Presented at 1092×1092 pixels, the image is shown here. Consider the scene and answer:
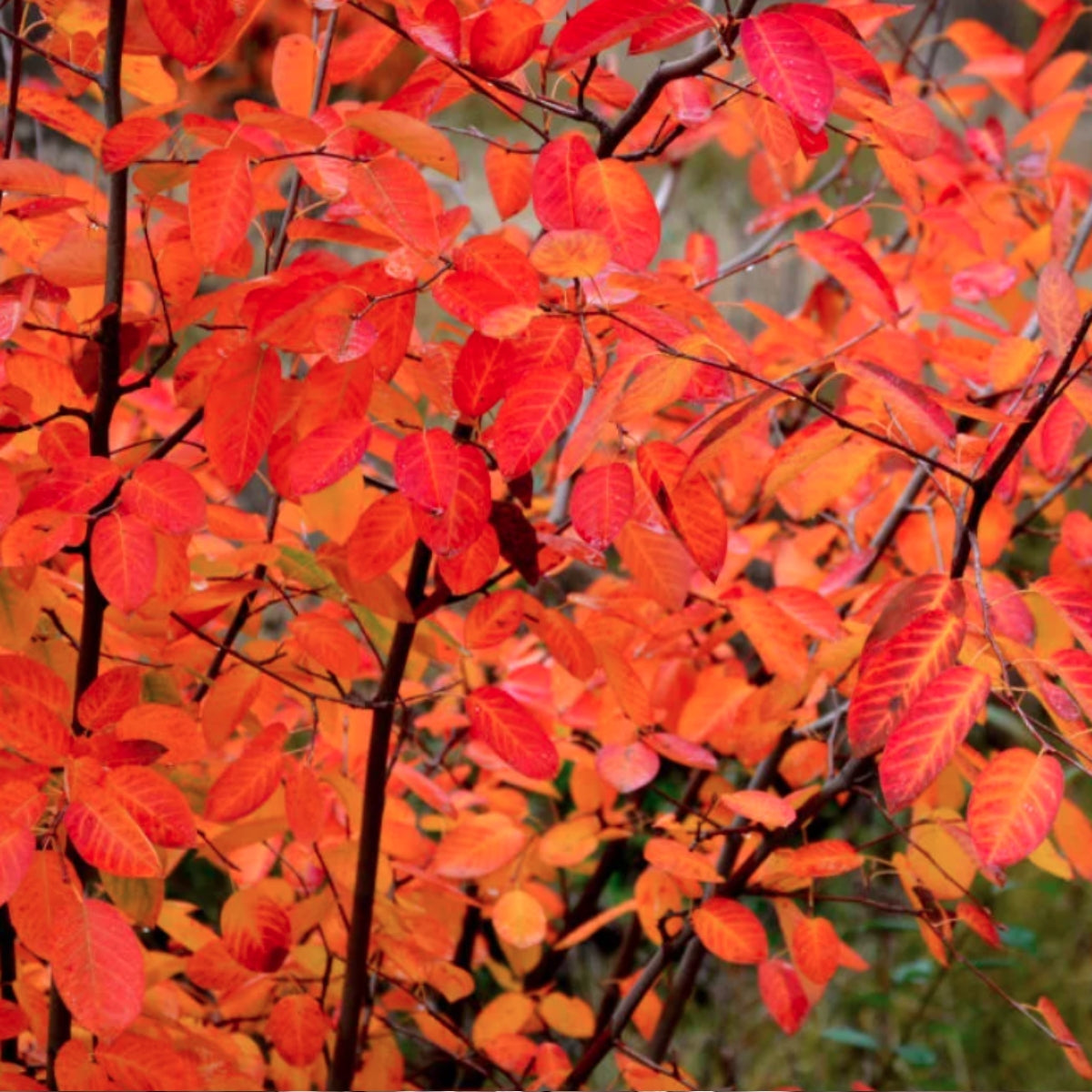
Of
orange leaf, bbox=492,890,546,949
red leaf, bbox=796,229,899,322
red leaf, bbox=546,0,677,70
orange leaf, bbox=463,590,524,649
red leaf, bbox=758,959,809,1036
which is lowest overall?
orange leaf, bbox=492,890,546,949

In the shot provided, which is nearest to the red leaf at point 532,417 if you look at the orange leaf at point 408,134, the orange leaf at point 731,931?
the orange leaf at point 408,134

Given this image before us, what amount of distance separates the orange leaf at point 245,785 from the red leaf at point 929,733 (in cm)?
58

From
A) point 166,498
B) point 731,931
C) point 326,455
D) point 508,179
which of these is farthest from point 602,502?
point 731,931

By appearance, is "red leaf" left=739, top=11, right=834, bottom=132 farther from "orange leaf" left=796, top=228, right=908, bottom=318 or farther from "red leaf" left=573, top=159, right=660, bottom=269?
"orange leaf" left=796, top=228, right=908, bottom=318

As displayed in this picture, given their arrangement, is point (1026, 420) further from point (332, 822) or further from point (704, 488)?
point (332, 822)

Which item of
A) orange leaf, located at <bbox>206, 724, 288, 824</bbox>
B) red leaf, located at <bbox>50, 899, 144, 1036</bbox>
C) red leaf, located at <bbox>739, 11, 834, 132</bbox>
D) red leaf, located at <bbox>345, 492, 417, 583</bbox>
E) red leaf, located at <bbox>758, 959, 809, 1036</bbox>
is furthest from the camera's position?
red leaf, located at <bbox>758, 959, 809, 1036</bbox>

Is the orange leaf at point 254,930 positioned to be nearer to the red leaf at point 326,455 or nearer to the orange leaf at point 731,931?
the orange leaf at point 731,931

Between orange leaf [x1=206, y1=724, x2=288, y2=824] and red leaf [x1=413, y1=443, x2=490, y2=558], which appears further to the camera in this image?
orange leaf [x1=206, y1=724, x2=288, y2=824]

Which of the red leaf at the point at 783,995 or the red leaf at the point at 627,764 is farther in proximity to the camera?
the red leaf at the point at 783,995

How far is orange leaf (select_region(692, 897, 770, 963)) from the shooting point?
132 cm

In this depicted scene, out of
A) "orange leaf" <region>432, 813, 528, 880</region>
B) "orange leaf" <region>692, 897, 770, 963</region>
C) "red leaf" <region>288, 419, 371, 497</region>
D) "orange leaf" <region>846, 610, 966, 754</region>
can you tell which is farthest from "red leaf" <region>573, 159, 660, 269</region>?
"orange leaf" <region>432, 813, 528, 880</region>

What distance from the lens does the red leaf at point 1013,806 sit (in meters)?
0.89

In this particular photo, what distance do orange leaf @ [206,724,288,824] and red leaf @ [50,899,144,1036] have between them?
8.0 inches

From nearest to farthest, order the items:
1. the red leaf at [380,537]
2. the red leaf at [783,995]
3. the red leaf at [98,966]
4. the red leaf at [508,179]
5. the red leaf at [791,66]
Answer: the red leaf at [791,66] < the red leaf at [98,966] < the red leaf at [380,537] < the red leaf at [508,179] < the red leaf at [783,995]
